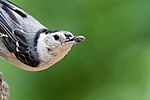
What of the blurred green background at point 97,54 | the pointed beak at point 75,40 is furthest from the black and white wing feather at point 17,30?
the blurred green background at point 97,54

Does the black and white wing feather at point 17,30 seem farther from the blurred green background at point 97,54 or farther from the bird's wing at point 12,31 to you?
the blurred green background at point 97,54

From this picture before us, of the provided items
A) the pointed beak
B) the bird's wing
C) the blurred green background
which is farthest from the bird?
the blurred green background

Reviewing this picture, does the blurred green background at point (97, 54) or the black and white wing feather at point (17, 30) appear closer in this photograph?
the black and white wing feather at point (17, 30)

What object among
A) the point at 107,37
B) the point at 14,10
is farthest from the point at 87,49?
the point at 14,10

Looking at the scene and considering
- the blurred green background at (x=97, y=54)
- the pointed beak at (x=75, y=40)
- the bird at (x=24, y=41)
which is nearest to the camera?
the pointed beak at (x=75, y=40)

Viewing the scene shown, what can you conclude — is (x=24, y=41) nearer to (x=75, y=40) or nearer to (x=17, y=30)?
(x=17, y=30)

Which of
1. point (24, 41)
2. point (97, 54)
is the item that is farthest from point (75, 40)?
point (97, 54)

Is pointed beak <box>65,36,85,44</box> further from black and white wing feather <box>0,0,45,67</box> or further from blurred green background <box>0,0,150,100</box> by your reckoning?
blurred green background <box>0,0,150,100</box>
